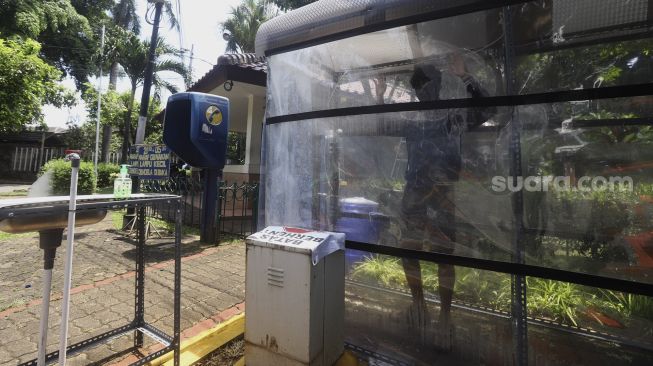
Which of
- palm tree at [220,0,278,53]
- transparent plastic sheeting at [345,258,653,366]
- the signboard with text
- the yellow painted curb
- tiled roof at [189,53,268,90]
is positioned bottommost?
the yellow painted curb

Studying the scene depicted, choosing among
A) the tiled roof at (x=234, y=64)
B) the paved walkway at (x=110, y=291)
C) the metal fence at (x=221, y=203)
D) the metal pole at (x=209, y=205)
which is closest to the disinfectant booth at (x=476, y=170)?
the paved walkway at (x=110, y=291)

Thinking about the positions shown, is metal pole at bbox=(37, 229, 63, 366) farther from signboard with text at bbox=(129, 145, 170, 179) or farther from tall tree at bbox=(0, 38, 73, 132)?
tall tree at bbox=(0, 38, 73, 132)

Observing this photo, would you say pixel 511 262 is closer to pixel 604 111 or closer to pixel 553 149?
pixel 553 149

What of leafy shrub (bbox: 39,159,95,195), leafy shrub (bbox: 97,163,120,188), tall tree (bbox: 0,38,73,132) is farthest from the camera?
leafy shrub (bbox: 97,163,120,188)

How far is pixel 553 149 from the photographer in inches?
80.2

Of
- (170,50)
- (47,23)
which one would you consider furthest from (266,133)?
(47,23)

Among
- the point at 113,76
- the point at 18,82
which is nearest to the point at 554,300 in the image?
the point at 18,82

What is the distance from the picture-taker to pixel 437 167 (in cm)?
237

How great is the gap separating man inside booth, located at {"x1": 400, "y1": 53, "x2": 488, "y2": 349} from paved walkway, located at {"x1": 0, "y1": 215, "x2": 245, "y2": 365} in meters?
1.97

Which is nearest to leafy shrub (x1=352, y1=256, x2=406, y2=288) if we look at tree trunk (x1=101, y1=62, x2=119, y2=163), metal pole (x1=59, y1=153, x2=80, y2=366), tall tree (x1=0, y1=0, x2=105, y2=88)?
metal pole (x1=59, y1=153, x2=80, y2=366)

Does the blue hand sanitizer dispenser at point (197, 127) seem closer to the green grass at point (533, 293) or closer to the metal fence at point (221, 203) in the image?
the metal fence at point (221, 203)

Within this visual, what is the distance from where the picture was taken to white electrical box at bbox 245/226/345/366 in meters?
2.08

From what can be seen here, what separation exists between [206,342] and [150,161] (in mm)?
4353

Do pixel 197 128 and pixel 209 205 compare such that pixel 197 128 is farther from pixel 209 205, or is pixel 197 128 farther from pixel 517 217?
pixel 517 217
